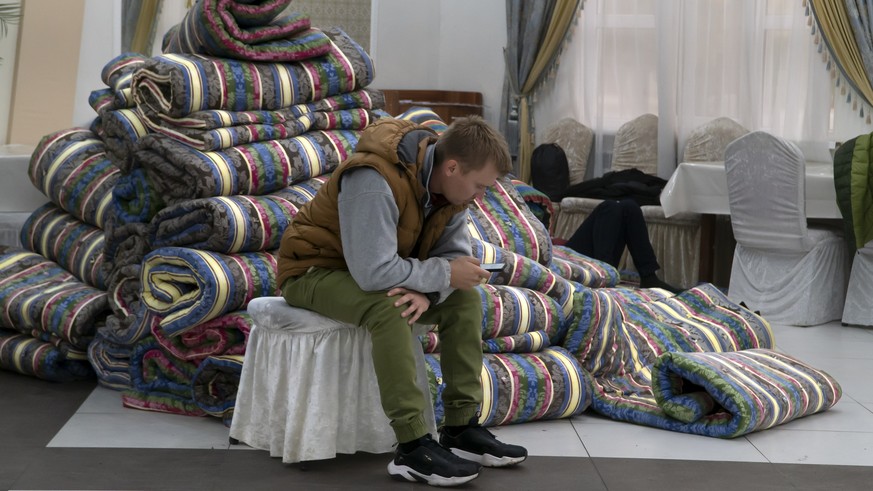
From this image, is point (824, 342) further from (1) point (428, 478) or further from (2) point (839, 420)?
(1) point (428, 478)

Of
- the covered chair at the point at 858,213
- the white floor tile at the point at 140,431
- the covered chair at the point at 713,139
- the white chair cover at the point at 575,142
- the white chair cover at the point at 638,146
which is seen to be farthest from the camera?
the white chair cover at the point at 575,142

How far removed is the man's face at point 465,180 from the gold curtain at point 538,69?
489 cm

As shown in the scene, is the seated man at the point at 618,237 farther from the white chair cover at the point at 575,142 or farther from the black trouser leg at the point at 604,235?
the white chair cover at the point at 575,142

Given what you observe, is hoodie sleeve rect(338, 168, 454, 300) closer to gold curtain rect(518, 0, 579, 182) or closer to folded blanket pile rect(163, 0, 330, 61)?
folded blanket pile rect(163, 0, 330, 61)

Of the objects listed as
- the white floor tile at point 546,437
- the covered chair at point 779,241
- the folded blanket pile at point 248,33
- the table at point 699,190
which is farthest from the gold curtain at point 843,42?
the white floor tile at point 546,437

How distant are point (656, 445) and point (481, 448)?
2.00ft

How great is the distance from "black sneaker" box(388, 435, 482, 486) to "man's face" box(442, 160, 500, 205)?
0.61 meters

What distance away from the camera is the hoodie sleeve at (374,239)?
270 centimetres

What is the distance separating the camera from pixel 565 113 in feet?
25.2

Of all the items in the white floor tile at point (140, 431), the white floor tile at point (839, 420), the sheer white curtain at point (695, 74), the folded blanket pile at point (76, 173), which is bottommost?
the white floor tile at point (140, 431)

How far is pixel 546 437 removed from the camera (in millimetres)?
3281

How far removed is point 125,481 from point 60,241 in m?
1.59

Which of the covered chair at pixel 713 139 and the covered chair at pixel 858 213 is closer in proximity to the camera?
the covered chair at pixel 858 213

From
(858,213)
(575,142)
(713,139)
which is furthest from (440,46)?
(858,213)
